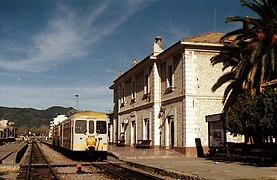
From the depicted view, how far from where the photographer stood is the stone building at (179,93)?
2562cm

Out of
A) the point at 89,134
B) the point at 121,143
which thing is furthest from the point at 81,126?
the point at 121,143

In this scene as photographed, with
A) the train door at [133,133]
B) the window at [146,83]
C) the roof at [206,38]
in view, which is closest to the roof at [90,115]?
the roof at [206,38]

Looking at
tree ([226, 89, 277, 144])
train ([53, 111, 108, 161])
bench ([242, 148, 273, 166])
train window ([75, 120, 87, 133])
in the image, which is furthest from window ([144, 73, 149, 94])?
bench ([242, 148, 273, 166])

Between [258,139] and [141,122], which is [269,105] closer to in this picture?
[258,139]

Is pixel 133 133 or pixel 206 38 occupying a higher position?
pixel 206 38

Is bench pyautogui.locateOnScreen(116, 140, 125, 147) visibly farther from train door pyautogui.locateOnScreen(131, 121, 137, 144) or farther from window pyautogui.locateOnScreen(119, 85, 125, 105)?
window pyautogui.locateOnScreen(119, 85, 125, 105)

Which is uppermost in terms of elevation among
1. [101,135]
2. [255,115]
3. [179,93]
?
[179,93]

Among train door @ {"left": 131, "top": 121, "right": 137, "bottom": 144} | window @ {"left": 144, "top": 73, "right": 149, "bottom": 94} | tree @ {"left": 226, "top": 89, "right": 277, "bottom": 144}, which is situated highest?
window @ {"left": 144, "top": 73, "right": 149, "bottom": 94}

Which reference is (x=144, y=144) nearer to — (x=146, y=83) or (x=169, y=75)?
(x=146, y=83)

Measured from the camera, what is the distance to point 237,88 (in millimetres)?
26516

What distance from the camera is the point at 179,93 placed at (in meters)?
26.8

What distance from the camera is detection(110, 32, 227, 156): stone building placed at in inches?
1009

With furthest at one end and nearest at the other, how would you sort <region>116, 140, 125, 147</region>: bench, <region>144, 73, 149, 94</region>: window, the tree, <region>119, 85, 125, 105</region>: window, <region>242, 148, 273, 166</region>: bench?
1. <region>119, 85, 125, 105</region>: window
2. <region>116, 140, 125, 147</region>: bench
3. <region>144, 73, 149, 94</region>: window
4. <region>242, 148, 273, 166</region>: bench
5. the tree

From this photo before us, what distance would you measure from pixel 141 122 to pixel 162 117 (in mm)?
4865
